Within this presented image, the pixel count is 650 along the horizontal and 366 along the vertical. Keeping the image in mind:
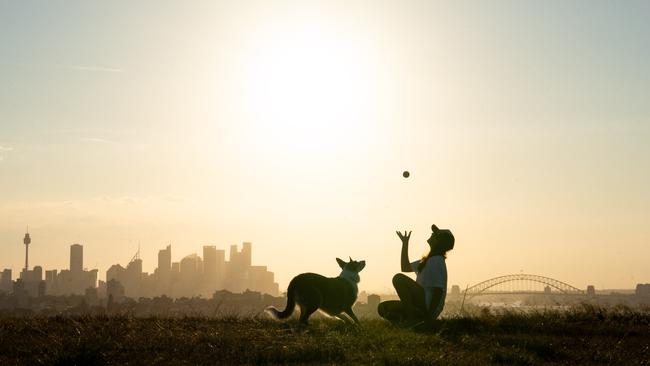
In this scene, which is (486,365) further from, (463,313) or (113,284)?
(113,284)

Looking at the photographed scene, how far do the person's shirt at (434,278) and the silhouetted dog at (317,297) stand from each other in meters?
1.45

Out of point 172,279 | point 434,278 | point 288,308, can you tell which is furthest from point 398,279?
point 172,279

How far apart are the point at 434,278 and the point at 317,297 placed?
2.36 m

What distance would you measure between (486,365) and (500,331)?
4658 millimetres

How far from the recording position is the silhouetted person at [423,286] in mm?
15688

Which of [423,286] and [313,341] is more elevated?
[423,286]

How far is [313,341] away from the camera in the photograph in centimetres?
1214

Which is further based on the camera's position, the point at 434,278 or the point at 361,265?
the point at 361,265

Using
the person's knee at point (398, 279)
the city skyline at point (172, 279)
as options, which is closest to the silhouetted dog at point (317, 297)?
the person's knee at point (398, 279)

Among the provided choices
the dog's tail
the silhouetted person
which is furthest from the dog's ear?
the dog's tail

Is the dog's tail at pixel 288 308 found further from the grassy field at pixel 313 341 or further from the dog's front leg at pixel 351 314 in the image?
the dog's front leg at pixel 351 314

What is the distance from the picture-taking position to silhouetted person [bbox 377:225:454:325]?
15.7 metres

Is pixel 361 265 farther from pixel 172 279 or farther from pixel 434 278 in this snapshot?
pixel 172 279

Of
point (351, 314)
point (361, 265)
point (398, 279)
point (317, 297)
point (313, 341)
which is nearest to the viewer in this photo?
point (313, 341)
